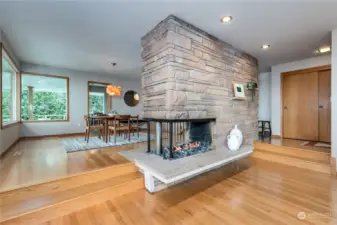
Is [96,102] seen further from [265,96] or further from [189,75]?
[265,96]

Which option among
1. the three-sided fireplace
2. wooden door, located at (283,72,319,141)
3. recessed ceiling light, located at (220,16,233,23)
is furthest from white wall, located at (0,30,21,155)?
wooden door, located at (283,72,319,141)

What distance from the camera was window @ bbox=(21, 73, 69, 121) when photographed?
462 cm

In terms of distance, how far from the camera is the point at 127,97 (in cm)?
668

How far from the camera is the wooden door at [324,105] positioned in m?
3.82

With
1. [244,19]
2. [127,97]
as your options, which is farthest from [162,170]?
[127,97]

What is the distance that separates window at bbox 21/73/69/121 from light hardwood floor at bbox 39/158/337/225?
14.4 ft

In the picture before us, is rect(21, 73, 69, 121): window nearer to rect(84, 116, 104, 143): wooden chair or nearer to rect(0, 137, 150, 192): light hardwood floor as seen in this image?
rect(84, 116, 104, 143): wooden chair

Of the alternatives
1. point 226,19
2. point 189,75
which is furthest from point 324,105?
point 189,75

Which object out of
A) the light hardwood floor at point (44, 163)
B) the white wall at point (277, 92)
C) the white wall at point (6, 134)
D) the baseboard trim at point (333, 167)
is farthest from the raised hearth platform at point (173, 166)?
the white wall at point (277, 92)

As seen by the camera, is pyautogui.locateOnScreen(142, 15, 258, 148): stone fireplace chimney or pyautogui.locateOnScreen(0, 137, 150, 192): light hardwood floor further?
pyautogui.locateOnScreen(142, 15, 258, 148): stone fireplace chimney

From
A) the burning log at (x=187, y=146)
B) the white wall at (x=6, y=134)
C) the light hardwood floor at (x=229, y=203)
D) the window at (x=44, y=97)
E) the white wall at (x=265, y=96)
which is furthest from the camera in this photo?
the white wall at (x=265, y=96)

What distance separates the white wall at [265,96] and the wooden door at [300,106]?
2.30ft

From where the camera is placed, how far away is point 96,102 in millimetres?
5961

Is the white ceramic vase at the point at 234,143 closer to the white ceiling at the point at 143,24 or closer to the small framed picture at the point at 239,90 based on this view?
the small framed picture at the point at 239,90
